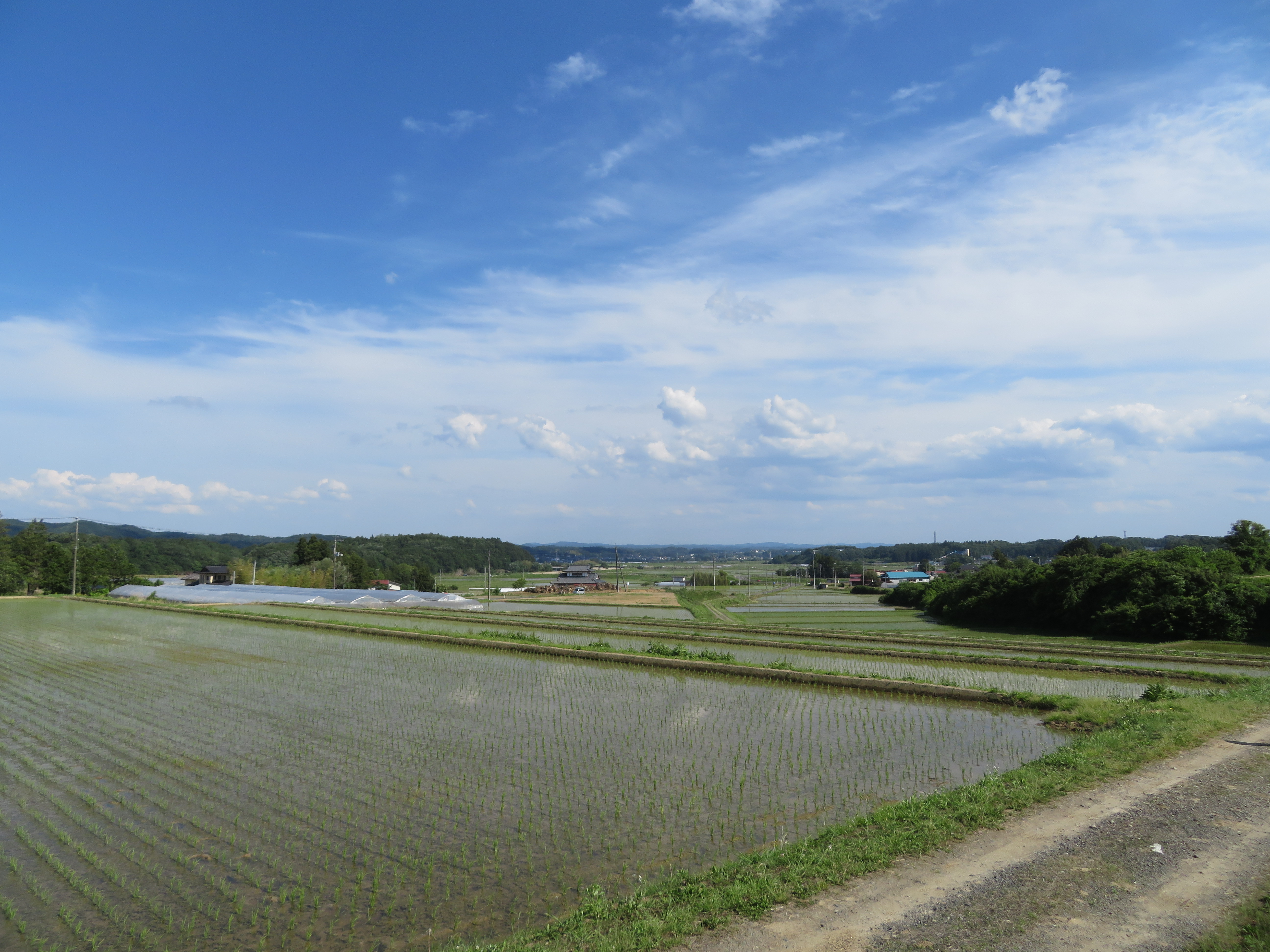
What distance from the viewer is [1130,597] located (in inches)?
1151

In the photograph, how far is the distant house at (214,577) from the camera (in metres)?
83.1

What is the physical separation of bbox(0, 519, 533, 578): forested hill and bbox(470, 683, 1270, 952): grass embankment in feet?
200

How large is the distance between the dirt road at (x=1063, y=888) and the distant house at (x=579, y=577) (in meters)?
71.5

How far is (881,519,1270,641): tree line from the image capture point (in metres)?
26.6

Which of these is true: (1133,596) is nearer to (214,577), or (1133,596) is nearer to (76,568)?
(76,568)

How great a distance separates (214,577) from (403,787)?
90.1m

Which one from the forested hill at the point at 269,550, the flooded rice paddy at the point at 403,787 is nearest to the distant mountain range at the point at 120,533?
the forested hill at the point at 269,550

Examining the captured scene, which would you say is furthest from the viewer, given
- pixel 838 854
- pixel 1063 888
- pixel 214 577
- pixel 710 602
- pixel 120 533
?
pixel 120 533

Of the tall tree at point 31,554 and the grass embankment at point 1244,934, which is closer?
the grass embankment at point 1244,934

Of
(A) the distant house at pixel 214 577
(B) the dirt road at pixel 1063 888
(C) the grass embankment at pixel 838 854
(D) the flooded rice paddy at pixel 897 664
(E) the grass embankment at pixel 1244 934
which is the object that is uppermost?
(E) the grass embankment at pixel 1244 934

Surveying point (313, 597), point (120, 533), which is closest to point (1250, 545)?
point (313, 597)

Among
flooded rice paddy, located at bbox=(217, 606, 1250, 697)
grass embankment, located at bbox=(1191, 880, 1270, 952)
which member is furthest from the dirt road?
flooded rice paddy, located at bbox=(217, 606, 1250, 697)

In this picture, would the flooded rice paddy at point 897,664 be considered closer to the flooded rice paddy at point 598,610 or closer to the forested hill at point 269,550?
the flooded rice paddy at point 598,610

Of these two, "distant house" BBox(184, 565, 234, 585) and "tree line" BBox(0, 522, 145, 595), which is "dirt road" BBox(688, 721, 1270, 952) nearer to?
"tree line" BBox(0, 522, 145, 595)
